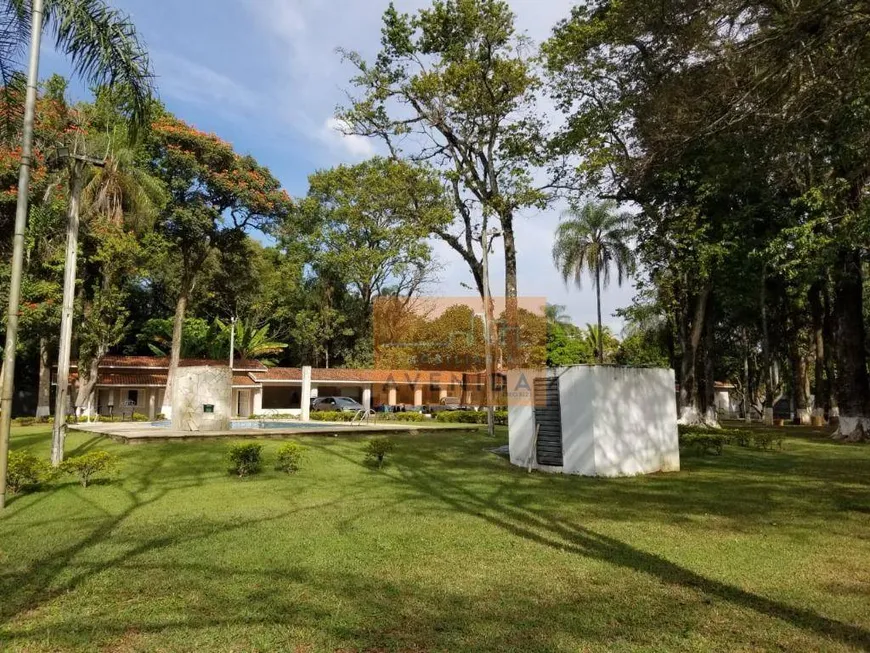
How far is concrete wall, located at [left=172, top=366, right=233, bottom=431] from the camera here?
18688 millimetres

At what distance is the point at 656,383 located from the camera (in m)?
12.1

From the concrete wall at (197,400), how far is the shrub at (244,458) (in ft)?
25.9

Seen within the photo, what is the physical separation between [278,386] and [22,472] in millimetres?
28999

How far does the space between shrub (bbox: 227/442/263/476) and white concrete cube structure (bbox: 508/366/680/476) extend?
17.6ft

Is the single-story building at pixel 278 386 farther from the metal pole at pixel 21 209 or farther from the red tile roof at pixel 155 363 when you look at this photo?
the metal pole at pixel 21 209

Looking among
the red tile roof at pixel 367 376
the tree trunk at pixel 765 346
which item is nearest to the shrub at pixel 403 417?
the red tile roof at pixel 367 376

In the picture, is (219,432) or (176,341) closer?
(219,432)

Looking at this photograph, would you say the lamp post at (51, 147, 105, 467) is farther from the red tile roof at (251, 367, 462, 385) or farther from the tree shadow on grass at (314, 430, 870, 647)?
the red tile roof at (251, 367, 462, 385)

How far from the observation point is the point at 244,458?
37.2ft

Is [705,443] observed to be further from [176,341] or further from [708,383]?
[176,341]

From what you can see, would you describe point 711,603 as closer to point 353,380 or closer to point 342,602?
point 342,602

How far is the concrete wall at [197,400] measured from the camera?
736 inches

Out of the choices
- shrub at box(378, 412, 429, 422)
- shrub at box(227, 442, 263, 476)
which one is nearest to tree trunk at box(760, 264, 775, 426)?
shrub at box(378, 412, 429, 422)

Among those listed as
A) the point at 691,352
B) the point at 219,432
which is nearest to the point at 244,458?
the point at 219,432
